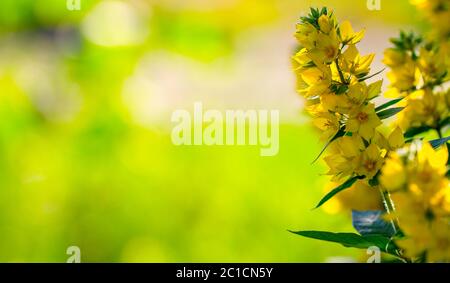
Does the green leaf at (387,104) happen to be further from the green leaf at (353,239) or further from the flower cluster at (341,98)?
the green leaf at (353,239)

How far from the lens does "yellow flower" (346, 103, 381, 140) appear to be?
2.01 feet

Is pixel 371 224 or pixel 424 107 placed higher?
pixel 424 107

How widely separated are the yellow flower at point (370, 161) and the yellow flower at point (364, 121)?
14mm

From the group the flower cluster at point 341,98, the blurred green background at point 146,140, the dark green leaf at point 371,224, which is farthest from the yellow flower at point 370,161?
the blurred green background at point 146,140

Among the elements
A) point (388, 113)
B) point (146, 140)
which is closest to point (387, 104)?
point (388, 113)

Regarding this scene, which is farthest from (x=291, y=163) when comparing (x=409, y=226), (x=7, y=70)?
(x=409, y=226)

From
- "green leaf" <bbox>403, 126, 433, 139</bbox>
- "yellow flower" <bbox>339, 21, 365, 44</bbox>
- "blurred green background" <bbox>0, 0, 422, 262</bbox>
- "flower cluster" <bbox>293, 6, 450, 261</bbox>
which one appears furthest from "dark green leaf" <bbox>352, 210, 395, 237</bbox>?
"blurred green background" <bbox>0, 0, 422, 262</bbox>

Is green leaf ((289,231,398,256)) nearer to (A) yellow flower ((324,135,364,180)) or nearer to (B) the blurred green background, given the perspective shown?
(A) yellow flower ((324,135,364,180))

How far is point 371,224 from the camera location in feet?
2.37

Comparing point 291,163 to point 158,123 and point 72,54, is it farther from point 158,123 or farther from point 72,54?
point 72,54

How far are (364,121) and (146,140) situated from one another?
983 millimetres

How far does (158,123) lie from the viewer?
1.47 metres

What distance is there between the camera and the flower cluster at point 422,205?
0.49 metres

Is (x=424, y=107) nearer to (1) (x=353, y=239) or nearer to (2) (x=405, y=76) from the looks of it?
(2) (x=405, y=76)
